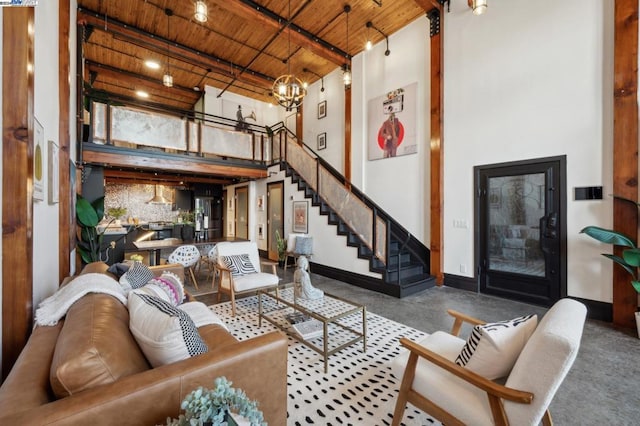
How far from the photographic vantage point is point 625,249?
3170 mm

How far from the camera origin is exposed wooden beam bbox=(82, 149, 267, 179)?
5.11 metres

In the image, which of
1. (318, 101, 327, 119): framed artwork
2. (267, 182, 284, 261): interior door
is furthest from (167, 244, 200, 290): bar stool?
(318, 101, 327, 119): framed artwork

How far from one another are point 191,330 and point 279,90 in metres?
3.87

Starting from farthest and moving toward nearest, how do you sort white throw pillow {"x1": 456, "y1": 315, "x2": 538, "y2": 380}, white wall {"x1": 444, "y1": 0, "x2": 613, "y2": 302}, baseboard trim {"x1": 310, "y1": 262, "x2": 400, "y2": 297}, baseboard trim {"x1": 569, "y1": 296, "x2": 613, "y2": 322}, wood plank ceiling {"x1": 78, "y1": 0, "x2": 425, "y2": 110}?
wood plank ceiling {"x1": 78, "y1": 0, "x2": 425, "y2": 110}
baseboard trim {"x1": 310, "y1": 262, "x2": 400, "y2": 297}
white wall {"x1": 444, "y1": 0, "x2": 613, "y2": 302}
baseboard trim {"x1": 569, "y1": 296, "x2": 613, "y2": 322}
white throw pillow {"x1": 456, "y1": 315, "x2": 538, "y2": 380}

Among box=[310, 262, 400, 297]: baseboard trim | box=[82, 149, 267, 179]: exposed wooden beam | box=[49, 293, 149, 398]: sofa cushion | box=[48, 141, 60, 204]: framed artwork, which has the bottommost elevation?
box=[310, 262, 400, 297]: baseboard trim

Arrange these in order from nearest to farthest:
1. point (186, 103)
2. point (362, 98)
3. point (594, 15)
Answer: point (594, 15)
point (362, 98)
point (186, 103)

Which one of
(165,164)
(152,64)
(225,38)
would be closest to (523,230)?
(165,164)

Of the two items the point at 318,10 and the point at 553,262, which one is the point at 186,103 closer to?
the point at 318,10

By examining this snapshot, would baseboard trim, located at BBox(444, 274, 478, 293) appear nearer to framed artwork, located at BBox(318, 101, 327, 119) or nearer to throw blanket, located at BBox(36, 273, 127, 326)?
throw blanket, located at BBox(36, 273, 127, 326)

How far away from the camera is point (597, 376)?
223cm

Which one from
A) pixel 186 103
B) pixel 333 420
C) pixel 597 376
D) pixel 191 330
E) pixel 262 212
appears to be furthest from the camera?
pixel 186 103

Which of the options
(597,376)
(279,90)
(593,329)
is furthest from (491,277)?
(279,90)

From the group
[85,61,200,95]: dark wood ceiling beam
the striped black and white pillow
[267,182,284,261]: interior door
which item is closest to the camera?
the striped black and white pillow

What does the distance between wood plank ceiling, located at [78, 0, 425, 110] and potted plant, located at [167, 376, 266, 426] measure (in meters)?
5.83
